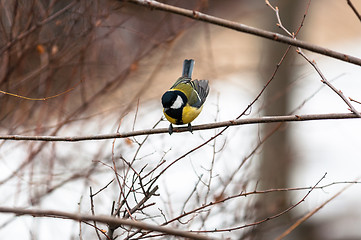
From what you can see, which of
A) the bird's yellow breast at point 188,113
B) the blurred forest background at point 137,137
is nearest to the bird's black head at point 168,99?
the bird's yellow breast at point 188,113

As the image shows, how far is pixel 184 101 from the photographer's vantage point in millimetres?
3418

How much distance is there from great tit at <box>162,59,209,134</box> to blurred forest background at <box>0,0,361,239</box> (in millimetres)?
207

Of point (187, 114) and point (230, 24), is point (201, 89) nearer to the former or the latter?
point (187, 114)

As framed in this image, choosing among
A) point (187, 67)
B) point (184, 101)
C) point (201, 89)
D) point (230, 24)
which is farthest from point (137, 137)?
point (230, 24)

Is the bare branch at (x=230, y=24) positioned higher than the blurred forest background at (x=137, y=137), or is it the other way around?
the blurred forest background at (x=137, y=137)

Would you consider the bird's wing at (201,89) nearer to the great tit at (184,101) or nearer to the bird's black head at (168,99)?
the great tit at (184,101)

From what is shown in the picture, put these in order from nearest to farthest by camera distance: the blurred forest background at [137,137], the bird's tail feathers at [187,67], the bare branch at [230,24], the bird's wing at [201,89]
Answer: the bare branch at [230,24] < the blurred forest background at [137,137] < the bird's wing at [201,89] < the bird's tail feathers at [187,67]

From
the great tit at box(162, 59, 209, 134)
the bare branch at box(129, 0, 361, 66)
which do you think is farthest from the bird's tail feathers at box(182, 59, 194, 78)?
the bare branch at box(129, 0, 361, 66)

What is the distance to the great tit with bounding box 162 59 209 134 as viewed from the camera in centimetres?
328

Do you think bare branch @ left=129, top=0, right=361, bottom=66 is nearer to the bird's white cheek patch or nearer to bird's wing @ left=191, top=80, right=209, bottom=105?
the bird's white cheek patch

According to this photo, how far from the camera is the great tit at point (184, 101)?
328 centimetres

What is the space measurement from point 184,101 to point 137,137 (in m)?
0.51

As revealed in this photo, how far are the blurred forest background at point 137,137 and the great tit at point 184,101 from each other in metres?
0.21

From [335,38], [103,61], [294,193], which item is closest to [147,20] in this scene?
[103,61]
